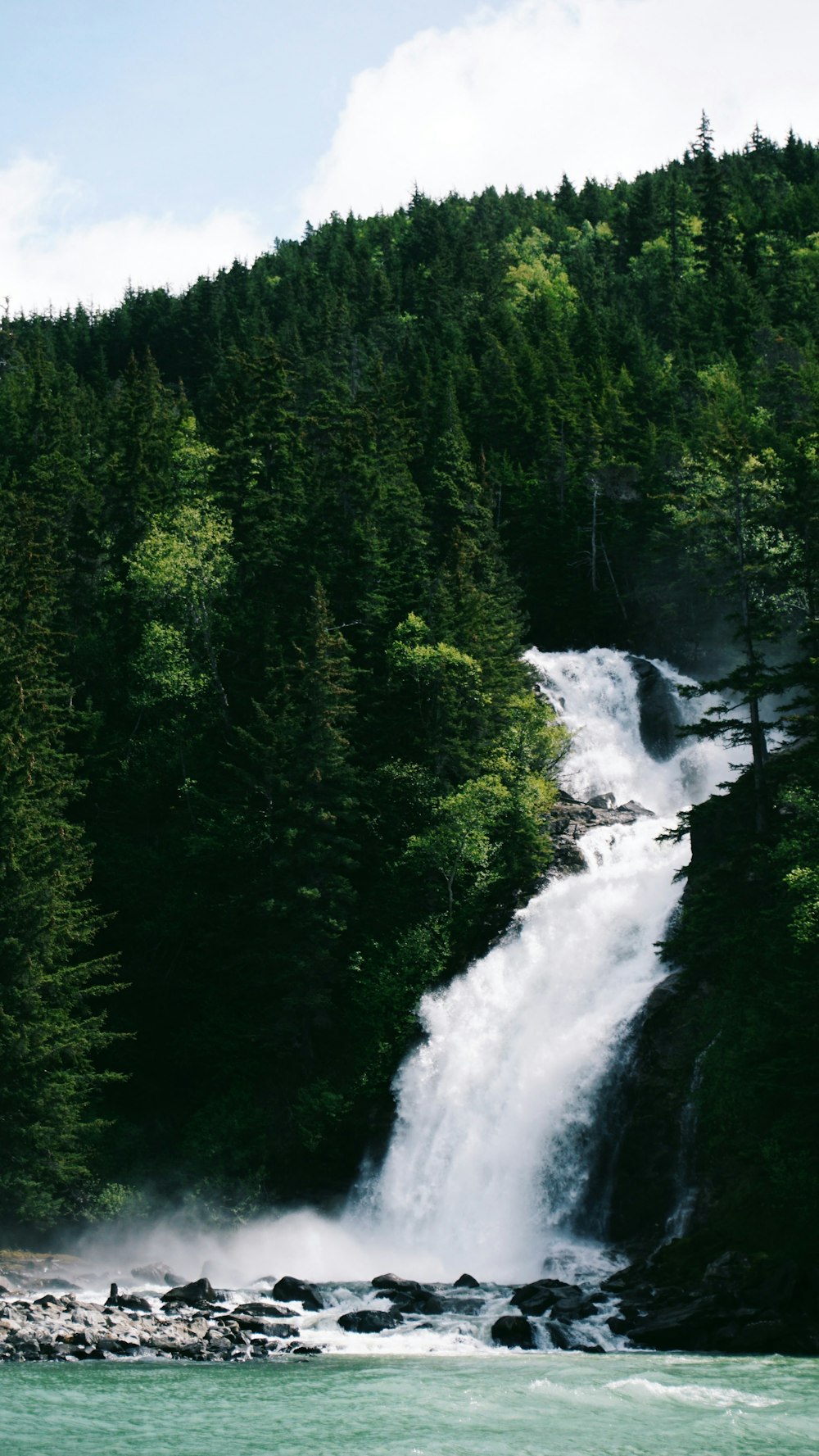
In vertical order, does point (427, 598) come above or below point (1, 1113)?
above

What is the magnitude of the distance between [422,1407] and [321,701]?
94.9ft

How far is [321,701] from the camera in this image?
2003 inches

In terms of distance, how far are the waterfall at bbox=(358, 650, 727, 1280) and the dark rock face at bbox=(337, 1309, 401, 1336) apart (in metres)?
5.65

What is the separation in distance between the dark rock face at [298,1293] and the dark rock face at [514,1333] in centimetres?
625

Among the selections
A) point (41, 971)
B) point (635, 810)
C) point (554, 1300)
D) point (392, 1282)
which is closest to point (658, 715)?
point (635, 810)

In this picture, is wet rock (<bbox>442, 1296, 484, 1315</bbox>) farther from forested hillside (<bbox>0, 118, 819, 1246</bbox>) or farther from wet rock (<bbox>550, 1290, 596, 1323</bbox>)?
forested hillside (<bbox>0, 118, 819, 1246</bbox>)

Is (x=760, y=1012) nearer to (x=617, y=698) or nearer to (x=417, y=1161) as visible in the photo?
(x=417, y=1161)

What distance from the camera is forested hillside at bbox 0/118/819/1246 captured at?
43.2 metres

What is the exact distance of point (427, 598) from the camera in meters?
58.6

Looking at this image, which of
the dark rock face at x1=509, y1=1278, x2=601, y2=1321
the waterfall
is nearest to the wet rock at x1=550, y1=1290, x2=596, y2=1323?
the dark rock face at x1=509, y1=1278, x2=601, y2=1321

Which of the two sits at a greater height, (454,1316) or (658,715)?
(658,715)

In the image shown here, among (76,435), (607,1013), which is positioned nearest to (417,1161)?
(607,1013)

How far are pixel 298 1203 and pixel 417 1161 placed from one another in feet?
15.1

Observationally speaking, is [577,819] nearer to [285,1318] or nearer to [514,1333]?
[285,1318]
